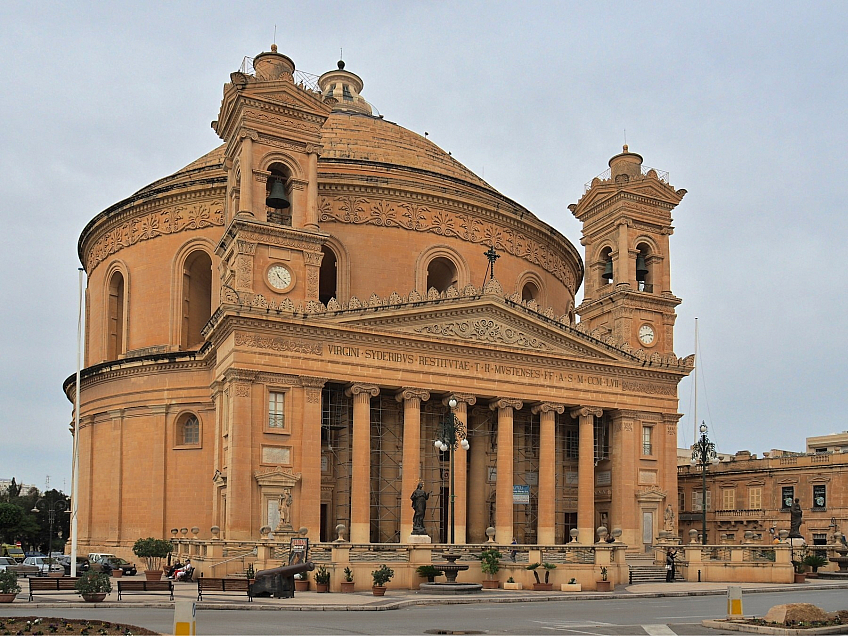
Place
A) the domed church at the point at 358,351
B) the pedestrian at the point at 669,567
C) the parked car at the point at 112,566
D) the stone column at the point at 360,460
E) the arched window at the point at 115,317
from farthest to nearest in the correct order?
1. the arched window at the point at 115,317
2. the stone column at the point at 360,460
3. the domed church at the point at 358,351
4. the parked car at the point at 112,566
5. the pedestrian at the point at 669,567

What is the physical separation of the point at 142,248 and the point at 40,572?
19.5 m

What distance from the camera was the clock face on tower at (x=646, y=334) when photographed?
188 feet

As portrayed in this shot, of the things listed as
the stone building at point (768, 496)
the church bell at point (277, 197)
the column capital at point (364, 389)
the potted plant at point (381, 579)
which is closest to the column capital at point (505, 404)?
the column capital at point (364, 389)

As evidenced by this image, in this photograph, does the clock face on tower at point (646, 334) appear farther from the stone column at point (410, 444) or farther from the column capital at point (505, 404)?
the stone column at point (410, 444)

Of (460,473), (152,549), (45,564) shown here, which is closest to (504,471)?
(460,473)

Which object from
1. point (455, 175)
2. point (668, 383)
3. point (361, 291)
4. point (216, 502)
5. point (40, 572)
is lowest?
point (40, 572)

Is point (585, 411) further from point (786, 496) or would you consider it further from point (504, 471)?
point (786, 496)

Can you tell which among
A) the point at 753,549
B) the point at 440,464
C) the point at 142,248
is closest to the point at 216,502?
the point at 440,464

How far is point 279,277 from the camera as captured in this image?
45250mm

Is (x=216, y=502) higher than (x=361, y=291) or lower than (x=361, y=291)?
lower

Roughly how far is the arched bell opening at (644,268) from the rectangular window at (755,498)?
15.6 meters

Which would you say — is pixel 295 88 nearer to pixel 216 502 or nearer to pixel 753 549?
pixel 216 502

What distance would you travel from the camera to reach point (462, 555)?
37625 mm

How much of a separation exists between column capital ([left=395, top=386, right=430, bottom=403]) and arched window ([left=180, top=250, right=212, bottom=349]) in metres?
13.8
